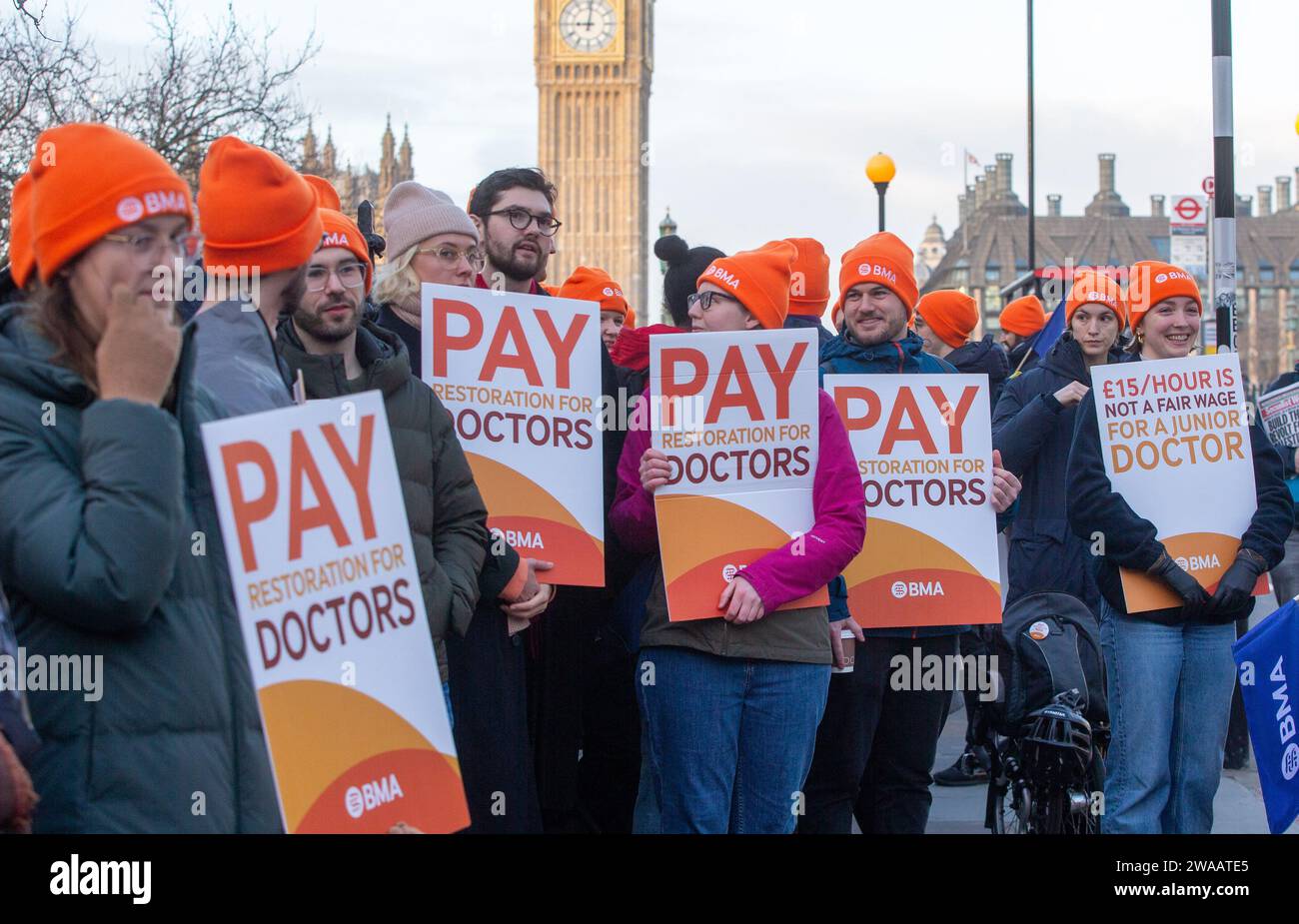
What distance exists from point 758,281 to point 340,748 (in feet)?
8.15

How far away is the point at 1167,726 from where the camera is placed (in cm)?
530

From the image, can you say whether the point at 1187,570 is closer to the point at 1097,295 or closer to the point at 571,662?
the point at 1097,295

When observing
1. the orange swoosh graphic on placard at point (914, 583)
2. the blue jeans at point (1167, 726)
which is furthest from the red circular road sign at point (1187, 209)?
the orange swoosh graphic on placard at point (914, 583)

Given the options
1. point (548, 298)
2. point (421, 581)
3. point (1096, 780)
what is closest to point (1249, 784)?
point (1096, 780)

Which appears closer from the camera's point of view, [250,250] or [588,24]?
[250,250]

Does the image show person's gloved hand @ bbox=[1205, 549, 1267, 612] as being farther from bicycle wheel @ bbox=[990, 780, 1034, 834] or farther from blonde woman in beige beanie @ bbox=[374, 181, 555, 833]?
blonde woman in beige beanie @ bbox=[374, 181, 555, 833]

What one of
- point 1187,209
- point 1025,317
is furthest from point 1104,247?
point 1025,317

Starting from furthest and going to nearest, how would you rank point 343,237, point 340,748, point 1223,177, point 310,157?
1. point 310,157
2. point 1223,177
3. point 343,237
4. point 340,748

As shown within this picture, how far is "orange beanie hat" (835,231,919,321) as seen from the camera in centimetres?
554

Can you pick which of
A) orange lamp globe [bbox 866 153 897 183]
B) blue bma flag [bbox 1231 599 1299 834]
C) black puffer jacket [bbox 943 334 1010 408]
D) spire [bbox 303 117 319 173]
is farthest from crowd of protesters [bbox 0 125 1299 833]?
spire [bbox 303 117 319 173]

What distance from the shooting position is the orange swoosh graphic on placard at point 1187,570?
209 inches

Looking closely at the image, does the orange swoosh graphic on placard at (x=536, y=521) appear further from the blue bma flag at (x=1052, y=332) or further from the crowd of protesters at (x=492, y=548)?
the blue bma flag at (x=1052, y=332)

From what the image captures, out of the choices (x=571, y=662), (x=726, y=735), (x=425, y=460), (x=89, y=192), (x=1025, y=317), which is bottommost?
(x=726, y=735)
